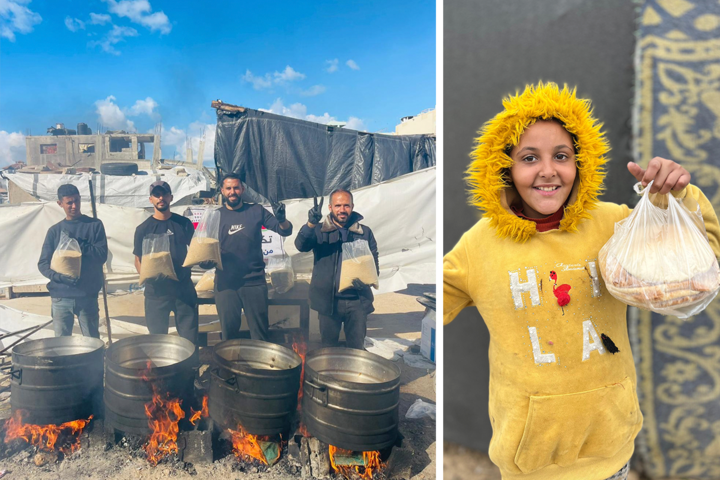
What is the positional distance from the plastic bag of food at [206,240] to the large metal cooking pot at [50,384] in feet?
2.49

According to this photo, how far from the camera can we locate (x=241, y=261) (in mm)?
2164

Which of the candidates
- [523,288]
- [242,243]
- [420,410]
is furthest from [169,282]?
[523,288]

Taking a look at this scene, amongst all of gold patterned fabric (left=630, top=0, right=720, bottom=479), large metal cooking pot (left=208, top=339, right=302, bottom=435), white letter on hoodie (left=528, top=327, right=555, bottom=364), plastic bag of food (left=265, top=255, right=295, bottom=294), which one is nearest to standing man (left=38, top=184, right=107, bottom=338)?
large metal cooking pot (left=208, top=339, right=302, bottom=435)

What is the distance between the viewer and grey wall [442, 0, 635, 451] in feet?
6.89

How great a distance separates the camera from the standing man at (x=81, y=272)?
211 cm

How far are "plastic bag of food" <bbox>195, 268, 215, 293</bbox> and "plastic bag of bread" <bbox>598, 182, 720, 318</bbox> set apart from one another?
1805 mm

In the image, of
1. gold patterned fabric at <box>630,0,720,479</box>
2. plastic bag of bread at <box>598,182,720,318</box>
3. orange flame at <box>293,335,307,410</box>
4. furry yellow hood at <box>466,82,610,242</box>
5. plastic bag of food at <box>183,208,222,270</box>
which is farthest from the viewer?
orange flame at <box>293,335,307,410</box>

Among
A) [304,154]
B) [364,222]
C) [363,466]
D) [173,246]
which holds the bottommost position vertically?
[363,466]

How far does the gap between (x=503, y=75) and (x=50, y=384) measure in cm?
292

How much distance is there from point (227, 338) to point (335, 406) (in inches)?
26.9

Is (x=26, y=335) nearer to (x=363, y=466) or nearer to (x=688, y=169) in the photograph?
(x=363, y=466)

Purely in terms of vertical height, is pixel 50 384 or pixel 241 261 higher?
pixel 241 261

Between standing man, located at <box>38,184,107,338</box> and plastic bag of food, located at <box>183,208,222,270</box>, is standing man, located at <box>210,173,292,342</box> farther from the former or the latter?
standing man, located at <box>38,184,107,338</box>

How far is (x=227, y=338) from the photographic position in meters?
2.21
